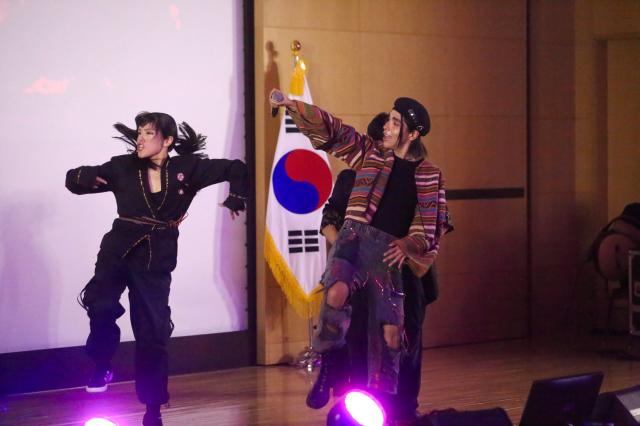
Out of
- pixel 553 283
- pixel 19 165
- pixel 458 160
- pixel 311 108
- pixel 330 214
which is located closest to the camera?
pixel 311 108

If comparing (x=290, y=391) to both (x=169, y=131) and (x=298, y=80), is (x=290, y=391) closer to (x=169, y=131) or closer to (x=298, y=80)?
(x=169, y=131)

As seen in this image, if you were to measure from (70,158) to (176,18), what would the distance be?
114 cm

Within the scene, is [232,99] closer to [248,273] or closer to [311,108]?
[248,273]

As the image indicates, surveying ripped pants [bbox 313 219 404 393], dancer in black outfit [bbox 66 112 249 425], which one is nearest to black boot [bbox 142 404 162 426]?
dancer in black outfit [bbox 66 112 249 425]

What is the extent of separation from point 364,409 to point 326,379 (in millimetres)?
499

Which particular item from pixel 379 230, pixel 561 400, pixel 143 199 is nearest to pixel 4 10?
pixel 143 199

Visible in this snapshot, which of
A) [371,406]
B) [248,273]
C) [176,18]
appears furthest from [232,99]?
[371,406]

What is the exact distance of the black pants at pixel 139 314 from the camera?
15.4 ft

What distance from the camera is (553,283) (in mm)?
7875

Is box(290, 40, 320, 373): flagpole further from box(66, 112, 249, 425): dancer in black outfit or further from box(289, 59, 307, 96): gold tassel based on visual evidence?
box(66, 112, 249, 425): dancer in black outfit

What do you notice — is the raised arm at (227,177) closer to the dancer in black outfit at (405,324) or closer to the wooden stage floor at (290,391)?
the dancer in black outfit at (405,324)

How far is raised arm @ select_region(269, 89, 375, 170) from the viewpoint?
4.64 m

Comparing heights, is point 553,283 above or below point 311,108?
below

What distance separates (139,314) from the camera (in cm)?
472
